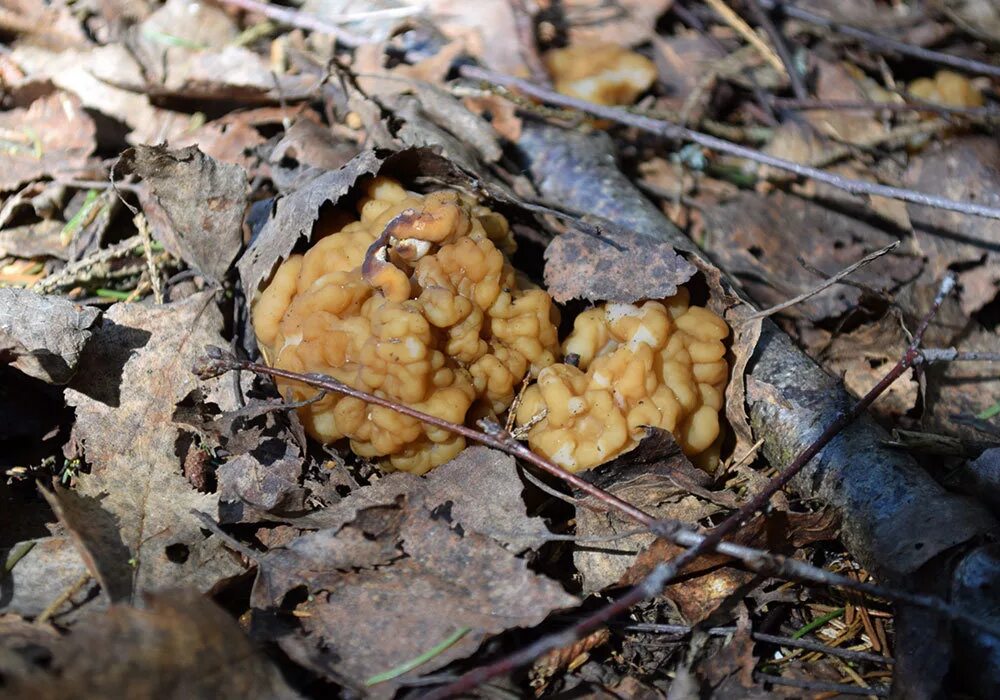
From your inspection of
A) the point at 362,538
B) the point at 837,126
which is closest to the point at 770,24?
the point at 837,126

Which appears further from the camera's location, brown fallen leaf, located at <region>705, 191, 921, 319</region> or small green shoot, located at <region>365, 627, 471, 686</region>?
brown fallen leaf, located at <region>705, 191, 921, 319</region>

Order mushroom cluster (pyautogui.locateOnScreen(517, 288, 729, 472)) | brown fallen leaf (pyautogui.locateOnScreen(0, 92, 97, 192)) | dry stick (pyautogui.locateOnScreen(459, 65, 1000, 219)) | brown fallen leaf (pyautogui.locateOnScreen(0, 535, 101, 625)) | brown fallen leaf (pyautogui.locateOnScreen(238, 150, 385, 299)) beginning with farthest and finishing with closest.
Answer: brown fallen leaf (pyautogui.locateOnScreen(0, 92, 97, 192)), dry stick (pyautogui.locateOnScreen(459, 65, 1000, 219)), brown fallen leaf (pyautogui.locateOnScreen(238, 150, 385, 299)), mushroom cluster (pyautogui.locateOnScreen(517, 288, 729, 472)), brown fallen leaf (pyautogui.locateOnScreen(0, 535, 101, 625))

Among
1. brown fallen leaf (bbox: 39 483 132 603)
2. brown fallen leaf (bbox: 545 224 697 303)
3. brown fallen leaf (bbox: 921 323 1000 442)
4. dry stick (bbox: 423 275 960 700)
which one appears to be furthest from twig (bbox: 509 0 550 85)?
brown fallen leaf (bbox: 39 483 132 603)

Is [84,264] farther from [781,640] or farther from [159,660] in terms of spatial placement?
[781,640]

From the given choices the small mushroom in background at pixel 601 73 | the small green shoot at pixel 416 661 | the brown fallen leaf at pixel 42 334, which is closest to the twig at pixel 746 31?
the small mushroom in background at pixel 601 73

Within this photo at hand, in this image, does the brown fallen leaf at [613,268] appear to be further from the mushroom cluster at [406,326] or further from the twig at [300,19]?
the twig at [300,19]

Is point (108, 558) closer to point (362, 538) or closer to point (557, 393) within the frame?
point (362, 538)

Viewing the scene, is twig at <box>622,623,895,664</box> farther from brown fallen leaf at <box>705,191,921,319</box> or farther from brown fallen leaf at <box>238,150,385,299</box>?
brown fallen leaf at <box>238,150,385,299</box>
